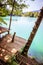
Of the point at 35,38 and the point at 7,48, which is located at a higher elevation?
the point at 7,48

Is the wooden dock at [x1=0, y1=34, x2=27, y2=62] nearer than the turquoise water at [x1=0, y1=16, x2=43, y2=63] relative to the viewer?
Yes

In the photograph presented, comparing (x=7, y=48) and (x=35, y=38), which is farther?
(x=35, y=38)

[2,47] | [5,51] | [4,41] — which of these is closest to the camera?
[5,51]

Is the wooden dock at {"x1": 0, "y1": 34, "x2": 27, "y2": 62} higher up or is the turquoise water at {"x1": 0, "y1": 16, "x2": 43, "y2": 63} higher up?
the wooden dock at {"x1": 0, "y1": 34, "x2": 27, "y2": 62}

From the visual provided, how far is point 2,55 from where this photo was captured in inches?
336

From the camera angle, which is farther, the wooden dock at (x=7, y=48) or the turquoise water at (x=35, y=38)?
the turquoise water at (x=35, y=38)

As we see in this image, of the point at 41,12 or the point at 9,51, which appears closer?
the point at 41,12

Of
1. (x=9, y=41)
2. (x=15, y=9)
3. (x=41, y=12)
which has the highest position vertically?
(x=41, y=12)

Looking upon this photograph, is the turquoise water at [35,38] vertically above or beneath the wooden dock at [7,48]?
beneath

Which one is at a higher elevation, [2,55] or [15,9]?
[15,9]

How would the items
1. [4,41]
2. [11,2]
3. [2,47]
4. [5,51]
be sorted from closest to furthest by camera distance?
[5,51], [2,47], [4,41], [11,2]

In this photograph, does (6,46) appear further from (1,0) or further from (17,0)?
(17,0)

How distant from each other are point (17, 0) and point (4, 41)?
467 cm

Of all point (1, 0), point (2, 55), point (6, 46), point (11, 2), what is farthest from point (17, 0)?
point (2, 55)
